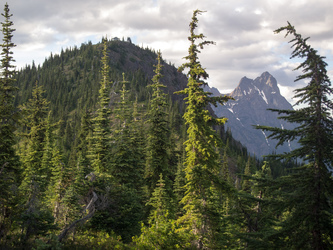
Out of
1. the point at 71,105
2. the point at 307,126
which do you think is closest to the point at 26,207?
the point at 307,126

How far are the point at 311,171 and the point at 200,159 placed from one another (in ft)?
31.4

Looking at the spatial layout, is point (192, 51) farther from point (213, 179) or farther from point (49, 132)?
point (49, 132)

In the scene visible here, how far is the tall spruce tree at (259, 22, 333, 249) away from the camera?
324 inches

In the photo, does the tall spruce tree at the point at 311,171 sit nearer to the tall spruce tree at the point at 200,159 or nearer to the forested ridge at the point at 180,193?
the forested ridge at the point at 180,193

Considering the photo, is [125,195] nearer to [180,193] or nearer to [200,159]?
[200,159]

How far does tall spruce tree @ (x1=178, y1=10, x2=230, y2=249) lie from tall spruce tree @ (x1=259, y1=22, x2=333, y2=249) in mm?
8305

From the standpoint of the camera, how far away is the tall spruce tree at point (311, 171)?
8242 mm

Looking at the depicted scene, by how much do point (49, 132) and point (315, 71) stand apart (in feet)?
135

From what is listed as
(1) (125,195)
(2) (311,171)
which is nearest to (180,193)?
(1) (125,195)

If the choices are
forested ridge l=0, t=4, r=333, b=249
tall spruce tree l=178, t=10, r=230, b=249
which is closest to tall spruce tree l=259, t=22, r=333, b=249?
forested ridge l=0, t=4, r=333, b=249

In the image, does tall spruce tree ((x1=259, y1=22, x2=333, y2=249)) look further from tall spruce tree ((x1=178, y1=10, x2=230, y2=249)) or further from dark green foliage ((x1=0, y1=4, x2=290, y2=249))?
tall spruce tree ((x1=178, y1=10, x2=230, y2=249))

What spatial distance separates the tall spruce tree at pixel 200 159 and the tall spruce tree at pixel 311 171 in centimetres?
830

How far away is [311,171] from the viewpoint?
880 cm

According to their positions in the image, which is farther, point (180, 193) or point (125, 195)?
point (180, 193)
